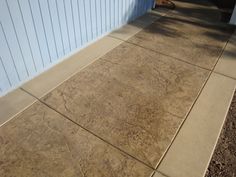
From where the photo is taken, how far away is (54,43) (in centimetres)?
317

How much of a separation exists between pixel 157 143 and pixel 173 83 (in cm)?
107

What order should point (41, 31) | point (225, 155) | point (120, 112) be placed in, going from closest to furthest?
point (225, 155), point (120, 112), point (41, 31)

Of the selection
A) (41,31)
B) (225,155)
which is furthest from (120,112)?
(41,31)

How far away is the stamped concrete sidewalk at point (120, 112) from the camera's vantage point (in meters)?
2.14

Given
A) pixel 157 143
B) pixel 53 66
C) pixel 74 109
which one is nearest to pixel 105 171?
pixel 157 143

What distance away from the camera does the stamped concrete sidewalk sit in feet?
7.02

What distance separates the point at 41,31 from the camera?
2.93 meters

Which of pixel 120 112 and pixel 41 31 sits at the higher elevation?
pixel 41 31

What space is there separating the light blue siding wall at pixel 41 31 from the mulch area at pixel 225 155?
2.35m

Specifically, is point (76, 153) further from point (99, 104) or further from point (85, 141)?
point (99, 104)

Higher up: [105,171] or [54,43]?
[54,43]

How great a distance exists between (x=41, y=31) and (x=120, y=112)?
4.67 ft

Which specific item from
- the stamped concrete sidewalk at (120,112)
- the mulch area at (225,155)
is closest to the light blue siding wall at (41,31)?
the stamped concrete sidewalk at (120,112)

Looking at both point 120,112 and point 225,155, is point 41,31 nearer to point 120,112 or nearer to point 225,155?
point 120,112
